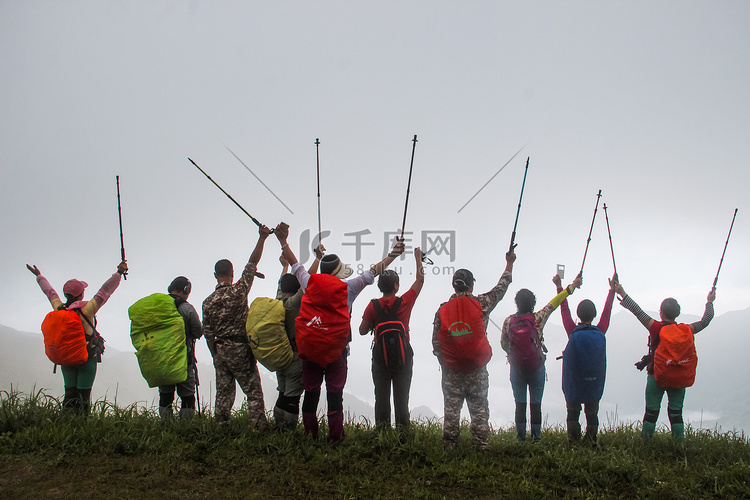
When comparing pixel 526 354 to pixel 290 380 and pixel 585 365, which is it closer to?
pixel 585 365

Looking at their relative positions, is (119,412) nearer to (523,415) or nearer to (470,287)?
(470,287)

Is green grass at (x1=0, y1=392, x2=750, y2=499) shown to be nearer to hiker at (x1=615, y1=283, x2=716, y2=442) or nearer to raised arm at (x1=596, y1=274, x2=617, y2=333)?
hiker at (x1=615, y1=283, x2=716, y2=442)

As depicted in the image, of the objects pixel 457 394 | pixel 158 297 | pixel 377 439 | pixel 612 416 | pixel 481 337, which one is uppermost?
pixel 158 297

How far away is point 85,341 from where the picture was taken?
6.96 metres

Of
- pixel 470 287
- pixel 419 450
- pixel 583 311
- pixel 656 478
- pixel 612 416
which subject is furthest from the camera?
pixel 612 416

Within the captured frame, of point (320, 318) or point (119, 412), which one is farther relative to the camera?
point (119, 412)

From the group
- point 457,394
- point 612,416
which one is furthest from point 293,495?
point 612,416

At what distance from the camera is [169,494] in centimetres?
487

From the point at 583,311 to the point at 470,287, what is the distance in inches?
73.5

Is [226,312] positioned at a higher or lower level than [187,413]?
higher

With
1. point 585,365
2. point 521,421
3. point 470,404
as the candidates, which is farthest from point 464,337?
point 585,365

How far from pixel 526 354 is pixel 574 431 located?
1.30m

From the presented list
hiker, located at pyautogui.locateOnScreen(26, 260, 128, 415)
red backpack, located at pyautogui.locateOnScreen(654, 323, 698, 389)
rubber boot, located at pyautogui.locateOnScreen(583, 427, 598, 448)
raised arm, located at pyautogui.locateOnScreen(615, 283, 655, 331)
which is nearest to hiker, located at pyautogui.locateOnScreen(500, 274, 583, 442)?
rubber boot, located at pyautogui.locateOnScreen(583, 427, 598, 448)

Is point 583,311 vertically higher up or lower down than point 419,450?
higher up
